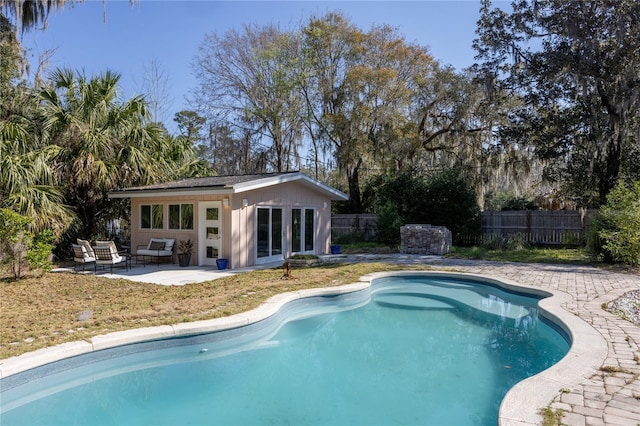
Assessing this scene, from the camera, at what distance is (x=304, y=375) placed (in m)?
4.98

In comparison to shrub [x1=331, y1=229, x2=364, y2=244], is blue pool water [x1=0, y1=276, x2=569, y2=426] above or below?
below

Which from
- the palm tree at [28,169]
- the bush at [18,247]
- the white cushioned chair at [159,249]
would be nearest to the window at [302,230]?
the white cushioned chair at [159,249]

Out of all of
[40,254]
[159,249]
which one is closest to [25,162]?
[40,254]

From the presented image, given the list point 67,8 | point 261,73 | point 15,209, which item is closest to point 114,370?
point 15,209

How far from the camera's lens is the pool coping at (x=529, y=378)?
3.28 metres

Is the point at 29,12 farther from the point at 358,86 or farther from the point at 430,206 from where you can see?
the point at 430,206

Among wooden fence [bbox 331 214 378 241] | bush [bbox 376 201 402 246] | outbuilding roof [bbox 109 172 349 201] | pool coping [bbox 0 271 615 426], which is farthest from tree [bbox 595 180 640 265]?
wooden fence [bbox 331 214 378 241]

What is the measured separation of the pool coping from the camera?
3277 millimetres

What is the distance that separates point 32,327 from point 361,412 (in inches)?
177

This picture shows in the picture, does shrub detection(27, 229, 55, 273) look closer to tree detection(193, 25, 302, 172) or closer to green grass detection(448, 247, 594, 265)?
green grass detection(448, 247, 594, 265)

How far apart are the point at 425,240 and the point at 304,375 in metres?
10.9

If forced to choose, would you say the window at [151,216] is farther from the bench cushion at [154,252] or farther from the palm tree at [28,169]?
the palm tree at [28,169]

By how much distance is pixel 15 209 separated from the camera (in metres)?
9.95

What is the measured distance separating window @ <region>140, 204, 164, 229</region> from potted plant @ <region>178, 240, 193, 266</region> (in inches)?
57.3
